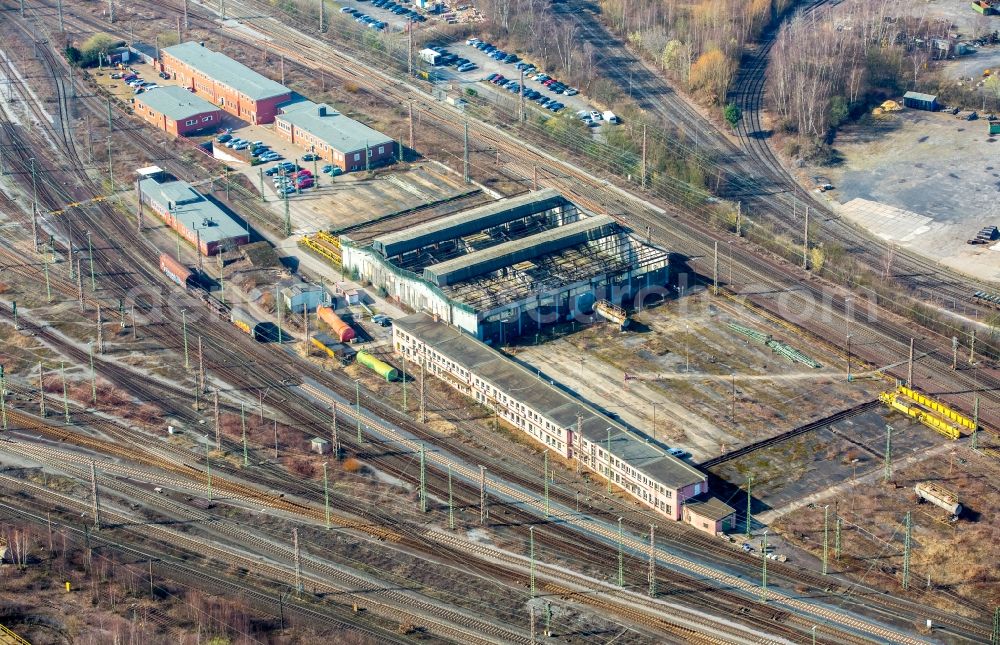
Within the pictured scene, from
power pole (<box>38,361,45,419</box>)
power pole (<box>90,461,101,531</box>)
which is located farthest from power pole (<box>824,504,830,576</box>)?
power pole (<box>38,361,45,419</box>)

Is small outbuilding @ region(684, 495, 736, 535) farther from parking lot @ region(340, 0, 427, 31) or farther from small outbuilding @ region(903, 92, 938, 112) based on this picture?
parking lot @ region(340, 0, 427, 31)

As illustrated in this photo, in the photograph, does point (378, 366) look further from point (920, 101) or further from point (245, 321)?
point (920, 101)

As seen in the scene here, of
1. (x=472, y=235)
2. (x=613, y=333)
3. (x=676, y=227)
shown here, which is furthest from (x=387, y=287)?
(x=676, y=227)

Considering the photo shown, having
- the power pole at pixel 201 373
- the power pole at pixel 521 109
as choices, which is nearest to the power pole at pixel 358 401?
the power pole at pixel 201 373

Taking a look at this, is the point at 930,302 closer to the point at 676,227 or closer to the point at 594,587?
the point at 676,227

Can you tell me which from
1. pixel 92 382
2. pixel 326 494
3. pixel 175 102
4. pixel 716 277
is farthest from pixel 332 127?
pixel 326 494

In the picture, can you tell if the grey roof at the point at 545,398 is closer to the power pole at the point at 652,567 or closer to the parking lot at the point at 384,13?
the power pole at the point at 652,567
